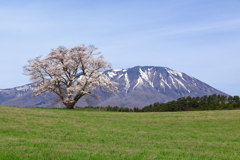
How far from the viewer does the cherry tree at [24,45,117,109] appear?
59.2 m

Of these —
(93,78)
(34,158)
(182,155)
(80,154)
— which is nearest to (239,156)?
(182,155)

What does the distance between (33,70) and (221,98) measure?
4332 cm

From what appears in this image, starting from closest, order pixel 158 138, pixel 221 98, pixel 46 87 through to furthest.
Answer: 1. pixel 158 138
2. pixel 46 87
3. pixel 221 98

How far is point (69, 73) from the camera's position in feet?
201

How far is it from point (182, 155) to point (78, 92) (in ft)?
155

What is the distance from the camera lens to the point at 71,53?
6094cm

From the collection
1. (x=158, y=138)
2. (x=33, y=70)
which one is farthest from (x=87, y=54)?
(x=158, y=138)

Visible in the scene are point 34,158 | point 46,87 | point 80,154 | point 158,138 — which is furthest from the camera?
point 46,87

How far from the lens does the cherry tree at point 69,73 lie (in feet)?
194

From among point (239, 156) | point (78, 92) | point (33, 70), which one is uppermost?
point (33, 70)

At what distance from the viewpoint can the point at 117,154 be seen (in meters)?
14.2

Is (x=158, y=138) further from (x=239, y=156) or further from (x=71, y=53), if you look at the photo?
(x=71, y=53)

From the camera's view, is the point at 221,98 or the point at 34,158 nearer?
the point at 34,158

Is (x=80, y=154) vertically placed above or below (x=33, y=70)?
below
